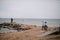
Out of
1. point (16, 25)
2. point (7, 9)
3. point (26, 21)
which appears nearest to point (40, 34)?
point (26, 21)

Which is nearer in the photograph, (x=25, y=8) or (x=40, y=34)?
(x=40, y=34)

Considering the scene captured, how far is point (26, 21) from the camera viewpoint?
2.46 meters

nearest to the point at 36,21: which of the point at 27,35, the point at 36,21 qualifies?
the point at 36,21

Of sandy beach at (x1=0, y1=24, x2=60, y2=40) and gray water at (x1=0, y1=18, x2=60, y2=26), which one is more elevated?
gray water at (x1=0, y1=18, x2=60, y2=26)

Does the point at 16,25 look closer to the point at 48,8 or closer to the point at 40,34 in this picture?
the point at 40,34

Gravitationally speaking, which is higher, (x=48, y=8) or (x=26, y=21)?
(x=48, y=8)

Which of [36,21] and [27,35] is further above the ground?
[36,21]

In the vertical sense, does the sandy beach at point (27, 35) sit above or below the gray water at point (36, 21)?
below

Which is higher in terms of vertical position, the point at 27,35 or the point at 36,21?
the point at 36,21

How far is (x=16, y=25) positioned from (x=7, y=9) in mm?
440

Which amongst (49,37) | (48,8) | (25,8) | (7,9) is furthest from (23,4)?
(49,37)

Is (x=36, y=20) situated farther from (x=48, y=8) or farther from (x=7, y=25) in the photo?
(x=7, y=25)

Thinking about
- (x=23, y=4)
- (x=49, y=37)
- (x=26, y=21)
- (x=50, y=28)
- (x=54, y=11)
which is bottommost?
(x=49, y=37)

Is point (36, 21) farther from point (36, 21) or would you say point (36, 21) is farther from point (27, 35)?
point (27, 35)
